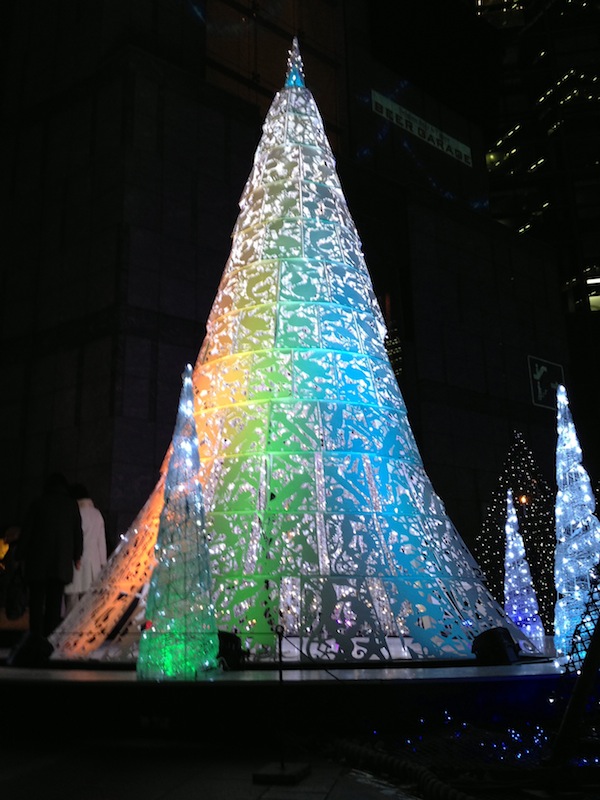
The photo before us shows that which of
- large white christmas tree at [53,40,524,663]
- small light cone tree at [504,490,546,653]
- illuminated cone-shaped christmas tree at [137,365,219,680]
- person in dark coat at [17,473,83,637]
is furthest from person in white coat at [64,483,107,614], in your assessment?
small light cone tree at [504,490,546,653]

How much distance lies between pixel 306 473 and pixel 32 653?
6.70 feet

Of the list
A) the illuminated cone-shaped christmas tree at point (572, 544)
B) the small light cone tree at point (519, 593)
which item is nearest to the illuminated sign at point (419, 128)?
the small light cone tree at point (519, 593)

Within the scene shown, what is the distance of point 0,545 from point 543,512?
9682 mm

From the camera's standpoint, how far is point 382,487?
4.95 metres

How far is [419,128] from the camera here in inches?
616

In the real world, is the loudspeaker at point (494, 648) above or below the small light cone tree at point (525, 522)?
below

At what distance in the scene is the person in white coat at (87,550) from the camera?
6699 millimetres

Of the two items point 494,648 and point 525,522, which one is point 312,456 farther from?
point 525,522

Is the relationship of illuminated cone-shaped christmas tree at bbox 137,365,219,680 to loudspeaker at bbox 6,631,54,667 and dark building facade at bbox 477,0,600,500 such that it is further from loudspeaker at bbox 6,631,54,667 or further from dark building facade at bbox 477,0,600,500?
dark building facade at bbox 477,0,600,500

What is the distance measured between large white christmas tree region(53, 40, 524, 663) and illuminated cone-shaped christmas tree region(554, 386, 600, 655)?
2.85 feet

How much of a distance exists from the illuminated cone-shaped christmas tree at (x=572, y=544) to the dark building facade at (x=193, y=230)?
4904 millimetres

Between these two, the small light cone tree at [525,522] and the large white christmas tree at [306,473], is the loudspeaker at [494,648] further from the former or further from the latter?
the small light cone tree at [525,522]

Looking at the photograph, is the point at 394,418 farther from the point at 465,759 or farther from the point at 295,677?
the point at 465,759

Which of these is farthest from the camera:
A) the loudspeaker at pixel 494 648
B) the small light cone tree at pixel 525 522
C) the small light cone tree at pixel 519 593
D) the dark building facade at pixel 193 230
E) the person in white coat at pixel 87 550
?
the small light cone tree at pixel 525 522
